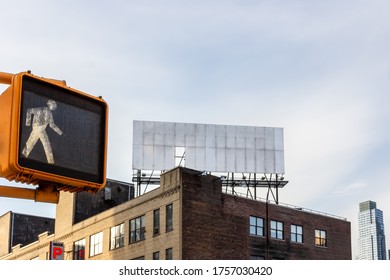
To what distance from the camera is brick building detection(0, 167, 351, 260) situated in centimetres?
5284

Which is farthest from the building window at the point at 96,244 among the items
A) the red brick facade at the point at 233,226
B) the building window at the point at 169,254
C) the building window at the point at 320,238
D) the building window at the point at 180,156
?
the building window at the point at 320,238

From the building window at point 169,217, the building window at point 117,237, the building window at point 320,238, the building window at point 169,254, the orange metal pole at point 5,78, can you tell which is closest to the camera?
the orange metal pole at point 5,78

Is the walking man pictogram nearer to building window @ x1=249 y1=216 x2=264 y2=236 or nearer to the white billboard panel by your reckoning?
building window @ x1=249 y1=216 x2=264 y2=236

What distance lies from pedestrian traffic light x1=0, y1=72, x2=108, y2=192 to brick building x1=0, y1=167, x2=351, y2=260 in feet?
159

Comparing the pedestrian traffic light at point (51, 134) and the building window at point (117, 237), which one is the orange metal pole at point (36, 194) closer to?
the pedestrian traffic light at point (51, 134)

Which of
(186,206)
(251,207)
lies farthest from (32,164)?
(251,207)

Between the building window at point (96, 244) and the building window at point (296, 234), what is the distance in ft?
56.9

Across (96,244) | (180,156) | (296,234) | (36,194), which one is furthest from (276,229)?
(36,194)

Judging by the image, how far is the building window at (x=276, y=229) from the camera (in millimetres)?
60156

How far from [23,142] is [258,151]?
6259 cm

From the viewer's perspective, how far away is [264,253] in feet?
193

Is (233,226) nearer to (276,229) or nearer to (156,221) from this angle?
(276,229)

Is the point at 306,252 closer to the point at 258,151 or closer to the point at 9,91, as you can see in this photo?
the point at 258,151

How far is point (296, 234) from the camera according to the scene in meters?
62.6
